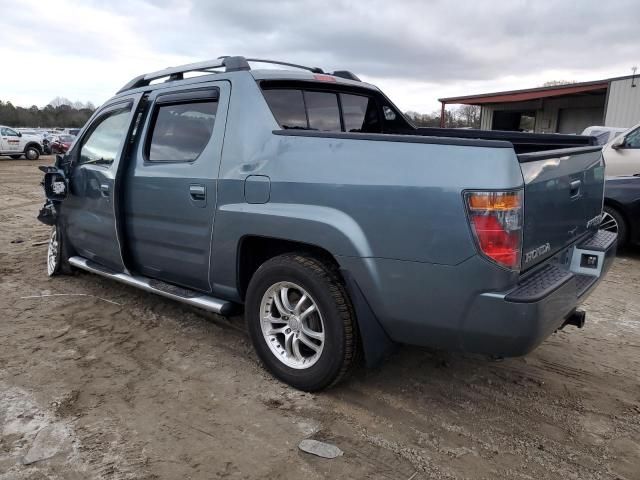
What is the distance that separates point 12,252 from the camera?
6.57 m

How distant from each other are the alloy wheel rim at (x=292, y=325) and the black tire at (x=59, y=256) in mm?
2915

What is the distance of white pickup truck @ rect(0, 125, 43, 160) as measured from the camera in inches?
935

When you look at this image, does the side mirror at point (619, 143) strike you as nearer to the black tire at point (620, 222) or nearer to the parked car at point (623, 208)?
the parked car at point (623, 208)

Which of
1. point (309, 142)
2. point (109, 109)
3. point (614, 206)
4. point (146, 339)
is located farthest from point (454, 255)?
point (614, 206)

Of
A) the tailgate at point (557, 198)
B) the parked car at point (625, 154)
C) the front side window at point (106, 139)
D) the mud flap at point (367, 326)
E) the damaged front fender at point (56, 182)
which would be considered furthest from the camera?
the parked car at point (625, 154)

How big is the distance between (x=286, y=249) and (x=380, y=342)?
33.4 inches

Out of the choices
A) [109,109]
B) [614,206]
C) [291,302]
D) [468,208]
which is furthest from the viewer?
[614,206]

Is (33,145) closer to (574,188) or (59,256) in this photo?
(59,256)

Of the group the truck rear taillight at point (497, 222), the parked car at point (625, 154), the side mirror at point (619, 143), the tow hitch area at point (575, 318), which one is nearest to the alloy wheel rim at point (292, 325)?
the truck rear taillight at point (497, 222)

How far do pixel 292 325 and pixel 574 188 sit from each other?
1783 millimetres

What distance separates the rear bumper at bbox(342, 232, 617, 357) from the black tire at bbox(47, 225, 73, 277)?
3591mm

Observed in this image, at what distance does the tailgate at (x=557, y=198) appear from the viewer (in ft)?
7.79

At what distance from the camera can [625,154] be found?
25.0ft

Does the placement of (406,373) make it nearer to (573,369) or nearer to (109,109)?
(573,369)
